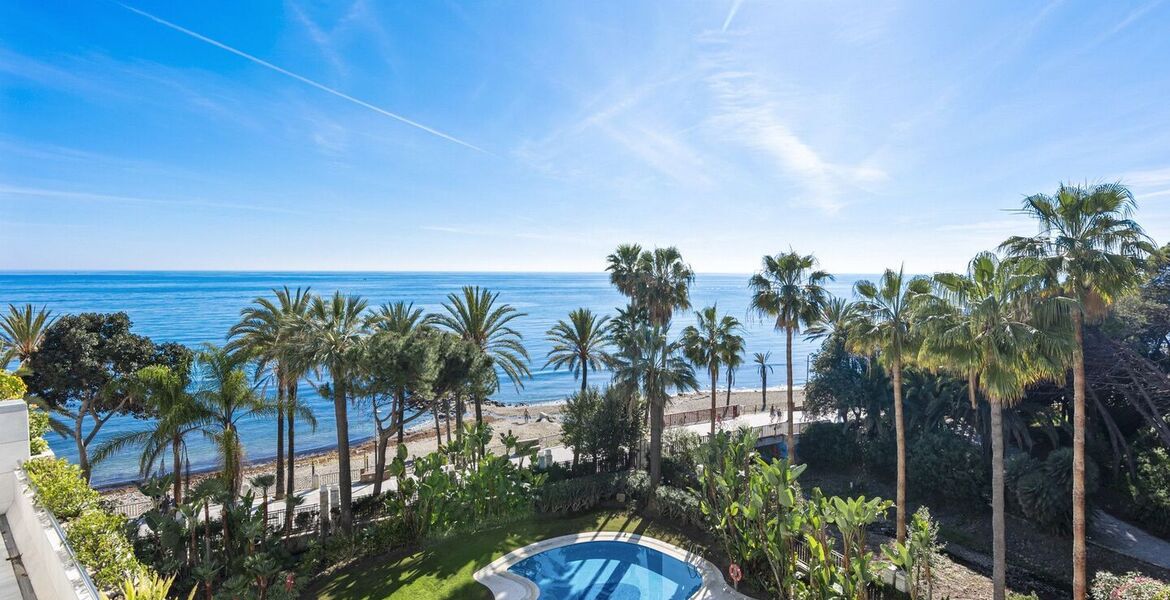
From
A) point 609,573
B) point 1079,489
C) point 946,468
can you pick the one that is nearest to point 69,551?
point 609,573

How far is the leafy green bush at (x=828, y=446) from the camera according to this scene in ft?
90.8

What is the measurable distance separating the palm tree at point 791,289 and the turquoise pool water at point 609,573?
8141 mm

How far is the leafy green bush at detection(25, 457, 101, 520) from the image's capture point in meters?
7.70

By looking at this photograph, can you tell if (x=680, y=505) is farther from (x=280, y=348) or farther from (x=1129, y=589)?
(x=280, y=348)

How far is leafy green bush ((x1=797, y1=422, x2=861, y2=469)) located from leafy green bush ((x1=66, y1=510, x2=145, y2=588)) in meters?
27.9

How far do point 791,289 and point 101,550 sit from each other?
20417 millimetres

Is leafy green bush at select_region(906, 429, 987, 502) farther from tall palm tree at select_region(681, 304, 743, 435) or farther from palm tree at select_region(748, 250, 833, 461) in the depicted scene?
tall palm tree at select_region(681, 304, 743, 435)

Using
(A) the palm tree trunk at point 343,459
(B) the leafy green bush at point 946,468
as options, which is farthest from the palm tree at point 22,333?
(B) the leafy green bush at point 946,468

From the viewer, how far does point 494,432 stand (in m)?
38.0

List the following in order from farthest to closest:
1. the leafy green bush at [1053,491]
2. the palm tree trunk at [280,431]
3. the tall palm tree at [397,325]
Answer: the leafy green bush at [1053,491], the tall palm tree at [397,325], the palm tree trunk at [280,431]

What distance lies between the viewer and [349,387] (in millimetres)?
16500

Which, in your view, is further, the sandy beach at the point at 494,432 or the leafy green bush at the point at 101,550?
the sandy beach at the point at 494,432

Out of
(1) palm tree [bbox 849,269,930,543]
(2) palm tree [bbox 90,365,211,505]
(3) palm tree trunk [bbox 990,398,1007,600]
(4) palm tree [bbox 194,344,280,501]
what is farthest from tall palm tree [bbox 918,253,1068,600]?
(2) palm tree [bbox 90,365,211,505]

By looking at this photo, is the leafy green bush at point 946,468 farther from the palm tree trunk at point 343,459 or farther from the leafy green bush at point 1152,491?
the palm tree trunk at point 343,459
